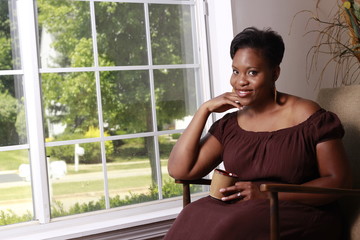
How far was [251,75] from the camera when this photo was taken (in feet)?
7.88

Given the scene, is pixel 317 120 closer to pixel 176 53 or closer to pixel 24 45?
pixel 176 53

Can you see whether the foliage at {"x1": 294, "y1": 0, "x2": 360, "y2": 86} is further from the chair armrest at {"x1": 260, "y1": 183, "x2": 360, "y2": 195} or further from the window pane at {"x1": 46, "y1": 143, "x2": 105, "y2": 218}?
the window pane at {"x1": 46, "y1": 143, "x2": 105, "y2": 218}

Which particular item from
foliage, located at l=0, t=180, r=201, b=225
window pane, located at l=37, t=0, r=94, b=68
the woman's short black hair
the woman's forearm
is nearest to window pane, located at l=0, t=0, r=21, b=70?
window pane, located at l=37, t=0, r=94, b=68

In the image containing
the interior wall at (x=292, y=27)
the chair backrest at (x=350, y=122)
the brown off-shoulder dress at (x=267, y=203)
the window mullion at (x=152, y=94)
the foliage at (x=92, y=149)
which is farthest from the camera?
the interior wall at (x=292, y=27)

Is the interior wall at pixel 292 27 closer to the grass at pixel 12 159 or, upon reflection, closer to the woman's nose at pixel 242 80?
the woman's nose at pixel 242 80

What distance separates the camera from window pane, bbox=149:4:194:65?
3297 mm

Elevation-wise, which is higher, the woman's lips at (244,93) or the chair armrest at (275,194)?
the woman's lips at (244,93)

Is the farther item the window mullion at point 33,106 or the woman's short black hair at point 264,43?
the window mullion at point 33,106

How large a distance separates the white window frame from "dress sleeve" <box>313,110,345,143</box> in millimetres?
1109

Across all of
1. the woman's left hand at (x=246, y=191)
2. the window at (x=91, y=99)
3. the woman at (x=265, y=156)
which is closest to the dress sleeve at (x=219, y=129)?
the woman at (x=265, y=156)

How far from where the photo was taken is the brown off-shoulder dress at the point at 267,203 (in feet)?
7.16

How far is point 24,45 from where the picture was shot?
9.37ft

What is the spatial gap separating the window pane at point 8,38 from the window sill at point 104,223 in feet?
2.67

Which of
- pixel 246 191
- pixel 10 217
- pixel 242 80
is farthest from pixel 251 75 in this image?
pixel 10 217
